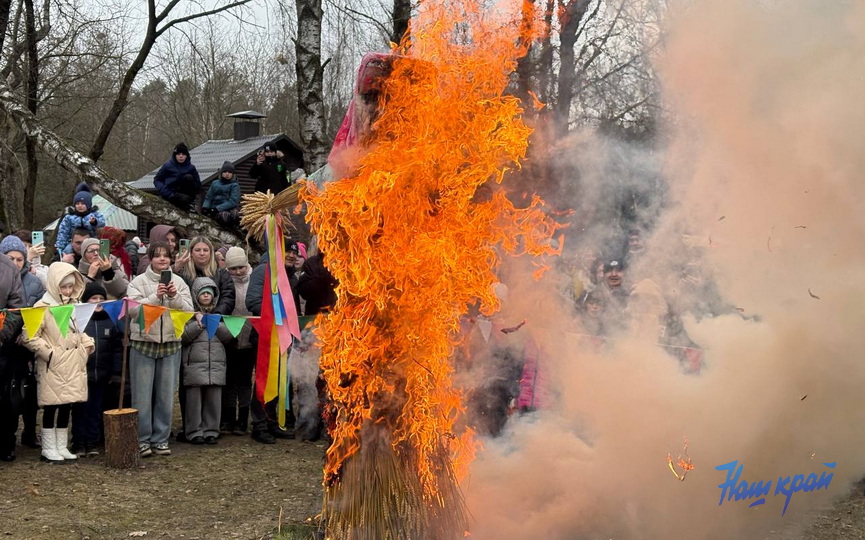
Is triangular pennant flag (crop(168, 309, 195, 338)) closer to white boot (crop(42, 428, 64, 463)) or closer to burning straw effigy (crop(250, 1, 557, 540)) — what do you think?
white boot (crop(42, 428, 64, 463))

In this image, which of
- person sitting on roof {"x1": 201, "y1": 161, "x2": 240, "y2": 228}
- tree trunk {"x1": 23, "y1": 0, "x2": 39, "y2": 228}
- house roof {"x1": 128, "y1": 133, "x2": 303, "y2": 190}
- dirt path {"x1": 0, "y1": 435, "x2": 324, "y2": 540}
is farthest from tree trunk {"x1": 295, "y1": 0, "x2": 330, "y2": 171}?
house roof {"x1": 128, "y1": 133, "x2": 303, "y2": 190}

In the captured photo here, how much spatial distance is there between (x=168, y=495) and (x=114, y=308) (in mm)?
1951

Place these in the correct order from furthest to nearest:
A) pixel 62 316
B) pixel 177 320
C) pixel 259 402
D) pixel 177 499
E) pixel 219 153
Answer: pixel 219 153 < pixel 259 402 < pixel 177 320 < pixel 62 316 < pixel 177 499

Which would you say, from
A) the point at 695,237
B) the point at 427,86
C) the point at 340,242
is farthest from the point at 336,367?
the point at 695,237

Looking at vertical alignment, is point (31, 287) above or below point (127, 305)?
above

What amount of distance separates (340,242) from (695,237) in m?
3.15

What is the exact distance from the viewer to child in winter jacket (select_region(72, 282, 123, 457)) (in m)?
7.36

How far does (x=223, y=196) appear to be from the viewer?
10266 mm

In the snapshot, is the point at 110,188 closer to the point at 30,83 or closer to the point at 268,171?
the point at 268,171

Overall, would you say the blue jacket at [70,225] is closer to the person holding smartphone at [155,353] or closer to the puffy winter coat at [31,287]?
the puffy winter coat at [31,287]

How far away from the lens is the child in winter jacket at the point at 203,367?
7.97m

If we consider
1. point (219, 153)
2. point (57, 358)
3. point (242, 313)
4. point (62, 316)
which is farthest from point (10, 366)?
point (219, 153)

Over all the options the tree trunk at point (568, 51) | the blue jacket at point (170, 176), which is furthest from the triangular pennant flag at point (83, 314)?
the tree trunk at point (568, 51)

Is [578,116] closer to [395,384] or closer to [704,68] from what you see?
[704,68]
